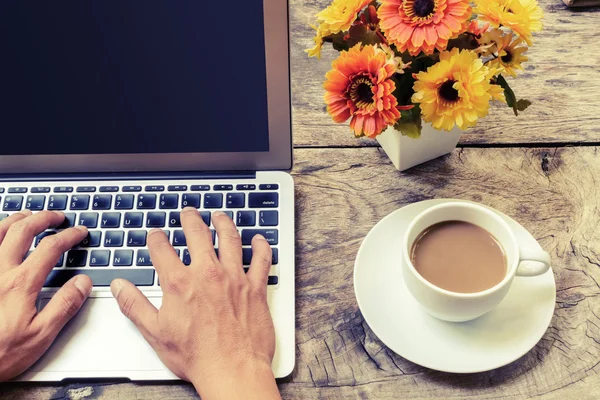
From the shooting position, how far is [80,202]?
2.21ft

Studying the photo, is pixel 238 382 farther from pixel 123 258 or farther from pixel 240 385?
pixel 123 258

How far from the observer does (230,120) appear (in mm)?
641

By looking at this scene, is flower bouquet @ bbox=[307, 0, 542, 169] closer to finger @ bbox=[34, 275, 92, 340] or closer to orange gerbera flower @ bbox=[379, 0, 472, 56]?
orange gerbera flower @ bbox=[379, 0, 472, 56]

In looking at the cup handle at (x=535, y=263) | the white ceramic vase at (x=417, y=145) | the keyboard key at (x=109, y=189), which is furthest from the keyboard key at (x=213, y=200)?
the cup handle at (x=535, y=263)

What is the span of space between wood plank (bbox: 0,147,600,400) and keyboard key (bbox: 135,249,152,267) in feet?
0.41

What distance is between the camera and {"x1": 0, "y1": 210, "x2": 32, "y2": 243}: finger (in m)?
0.64

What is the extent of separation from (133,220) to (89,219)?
2.0 inches

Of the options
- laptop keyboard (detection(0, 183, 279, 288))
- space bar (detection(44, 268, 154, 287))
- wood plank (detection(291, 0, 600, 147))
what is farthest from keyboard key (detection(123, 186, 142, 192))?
wood plank (detection(291, 0, 600, 147))

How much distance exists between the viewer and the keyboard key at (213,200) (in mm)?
670

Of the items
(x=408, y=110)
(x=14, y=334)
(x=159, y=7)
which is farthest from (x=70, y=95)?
(x=408, y=110)

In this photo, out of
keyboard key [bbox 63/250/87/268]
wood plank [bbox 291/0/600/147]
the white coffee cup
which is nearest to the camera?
the white coffee cup

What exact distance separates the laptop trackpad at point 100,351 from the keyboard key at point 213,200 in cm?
15

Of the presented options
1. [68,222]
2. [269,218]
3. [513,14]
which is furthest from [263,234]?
[513,14]

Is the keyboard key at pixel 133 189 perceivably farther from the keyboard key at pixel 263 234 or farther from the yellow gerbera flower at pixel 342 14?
the yellow gerbera flower at pixel 342 14
